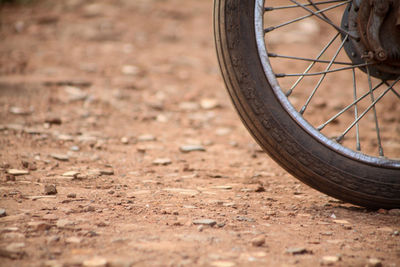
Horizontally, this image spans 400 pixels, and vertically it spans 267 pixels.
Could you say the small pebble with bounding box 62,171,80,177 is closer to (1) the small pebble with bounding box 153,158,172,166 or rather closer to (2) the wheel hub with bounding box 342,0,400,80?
(1) the small pebble with bounding box 153,158,172,166

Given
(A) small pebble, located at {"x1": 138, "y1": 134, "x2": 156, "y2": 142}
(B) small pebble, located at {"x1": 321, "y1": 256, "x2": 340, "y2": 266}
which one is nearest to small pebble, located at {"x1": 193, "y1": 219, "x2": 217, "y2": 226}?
(B) small pebble, located at {"x1": 321, "y1": 256, "x2": 340, "y2": 266}

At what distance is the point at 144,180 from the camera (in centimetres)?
207

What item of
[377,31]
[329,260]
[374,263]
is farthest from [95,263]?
[377,31]

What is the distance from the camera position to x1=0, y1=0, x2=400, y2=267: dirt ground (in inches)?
52.5

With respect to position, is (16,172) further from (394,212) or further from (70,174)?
(394,212)

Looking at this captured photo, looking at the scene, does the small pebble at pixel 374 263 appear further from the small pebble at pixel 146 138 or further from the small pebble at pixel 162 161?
the small pebble at pixel 146 138

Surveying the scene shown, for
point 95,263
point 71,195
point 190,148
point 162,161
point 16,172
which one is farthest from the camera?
point 190,148

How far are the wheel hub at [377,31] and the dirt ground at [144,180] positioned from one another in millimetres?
623

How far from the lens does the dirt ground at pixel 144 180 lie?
1.33 meters

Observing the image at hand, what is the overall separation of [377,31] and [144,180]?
1.26 m

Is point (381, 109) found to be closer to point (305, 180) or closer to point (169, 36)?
point (305, 180)

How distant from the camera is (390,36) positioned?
169 centimetres

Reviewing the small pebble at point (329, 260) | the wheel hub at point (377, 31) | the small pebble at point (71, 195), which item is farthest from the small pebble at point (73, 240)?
the wheel hub at point (377, 31)

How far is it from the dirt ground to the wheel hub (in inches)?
24.5
